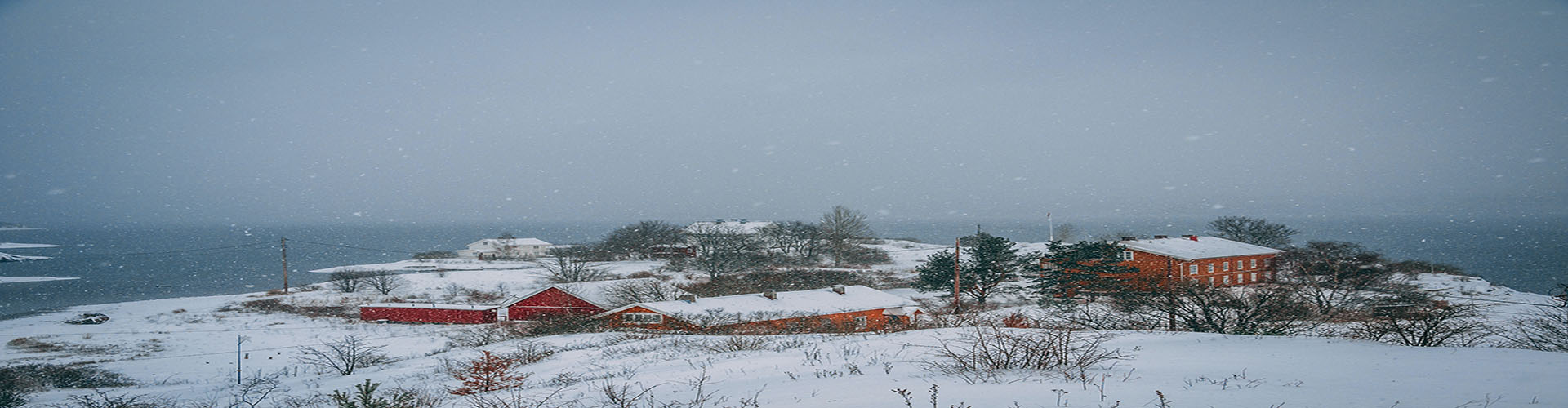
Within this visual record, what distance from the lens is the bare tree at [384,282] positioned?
41.8 m

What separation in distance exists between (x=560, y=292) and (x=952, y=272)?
20714 mm

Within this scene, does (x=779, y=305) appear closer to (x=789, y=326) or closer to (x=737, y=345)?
(x=789, y=326)

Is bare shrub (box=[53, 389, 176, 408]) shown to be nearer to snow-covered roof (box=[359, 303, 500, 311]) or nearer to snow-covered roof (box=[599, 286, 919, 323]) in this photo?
snow-covered roof (box=[599, 286, 919, 323])

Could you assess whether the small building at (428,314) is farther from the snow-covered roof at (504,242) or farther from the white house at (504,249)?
the snow-covered roof at (504,242)

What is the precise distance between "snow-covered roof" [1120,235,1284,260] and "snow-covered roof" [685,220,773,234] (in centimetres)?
3412

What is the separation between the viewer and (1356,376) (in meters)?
4.99

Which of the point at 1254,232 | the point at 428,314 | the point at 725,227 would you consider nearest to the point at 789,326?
the point at 428,314

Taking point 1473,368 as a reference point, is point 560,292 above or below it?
below

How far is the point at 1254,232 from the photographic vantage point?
46094mm

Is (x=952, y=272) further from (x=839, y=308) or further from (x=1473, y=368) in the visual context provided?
(x=1473, y=368)

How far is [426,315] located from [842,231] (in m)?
39.2

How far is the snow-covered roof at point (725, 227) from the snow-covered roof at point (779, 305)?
32453 mm

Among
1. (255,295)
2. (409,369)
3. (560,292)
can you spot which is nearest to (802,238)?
(560,292)

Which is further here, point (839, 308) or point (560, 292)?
point (560, 292)
